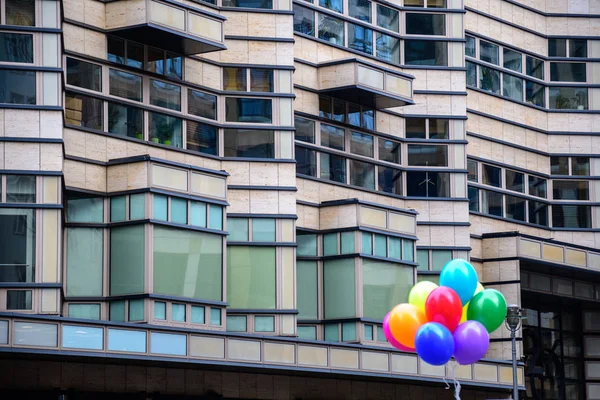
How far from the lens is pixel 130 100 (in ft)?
145

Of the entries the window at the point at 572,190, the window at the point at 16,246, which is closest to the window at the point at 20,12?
the window at the point at 16,246

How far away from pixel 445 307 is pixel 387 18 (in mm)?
21447

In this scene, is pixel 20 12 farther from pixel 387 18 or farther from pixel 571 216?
pixel 571 216

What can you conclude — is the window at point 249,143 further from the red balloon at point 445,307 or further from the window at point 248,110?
the red balloon at point 445,307

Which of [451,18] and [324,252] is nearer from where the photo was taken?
[324,252]

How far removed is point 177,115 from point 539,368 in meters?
22.9

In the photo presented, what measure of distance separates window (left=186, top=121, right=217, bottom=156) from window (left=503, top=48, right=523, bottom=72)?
18.8 m

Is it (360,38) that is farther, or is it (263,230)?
(360,38)

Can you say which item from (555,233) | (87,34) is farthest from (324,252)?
(555,233)

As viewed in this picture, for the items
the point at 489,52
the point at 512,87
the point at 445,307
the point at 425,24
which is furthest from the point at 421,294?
the point at 512,87

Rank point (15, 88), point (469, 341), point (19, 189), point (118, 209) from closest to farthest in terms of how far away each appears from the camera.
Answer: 1. point (469, 341)
2. point (19, 189)
3. point (15, 88)
4. point (118, 209)

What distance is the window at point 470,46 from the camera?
59562mm

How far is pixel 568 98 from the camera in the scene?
2514 inches

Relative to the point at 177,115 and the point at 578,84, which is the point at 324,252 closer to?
the point at 177,115
